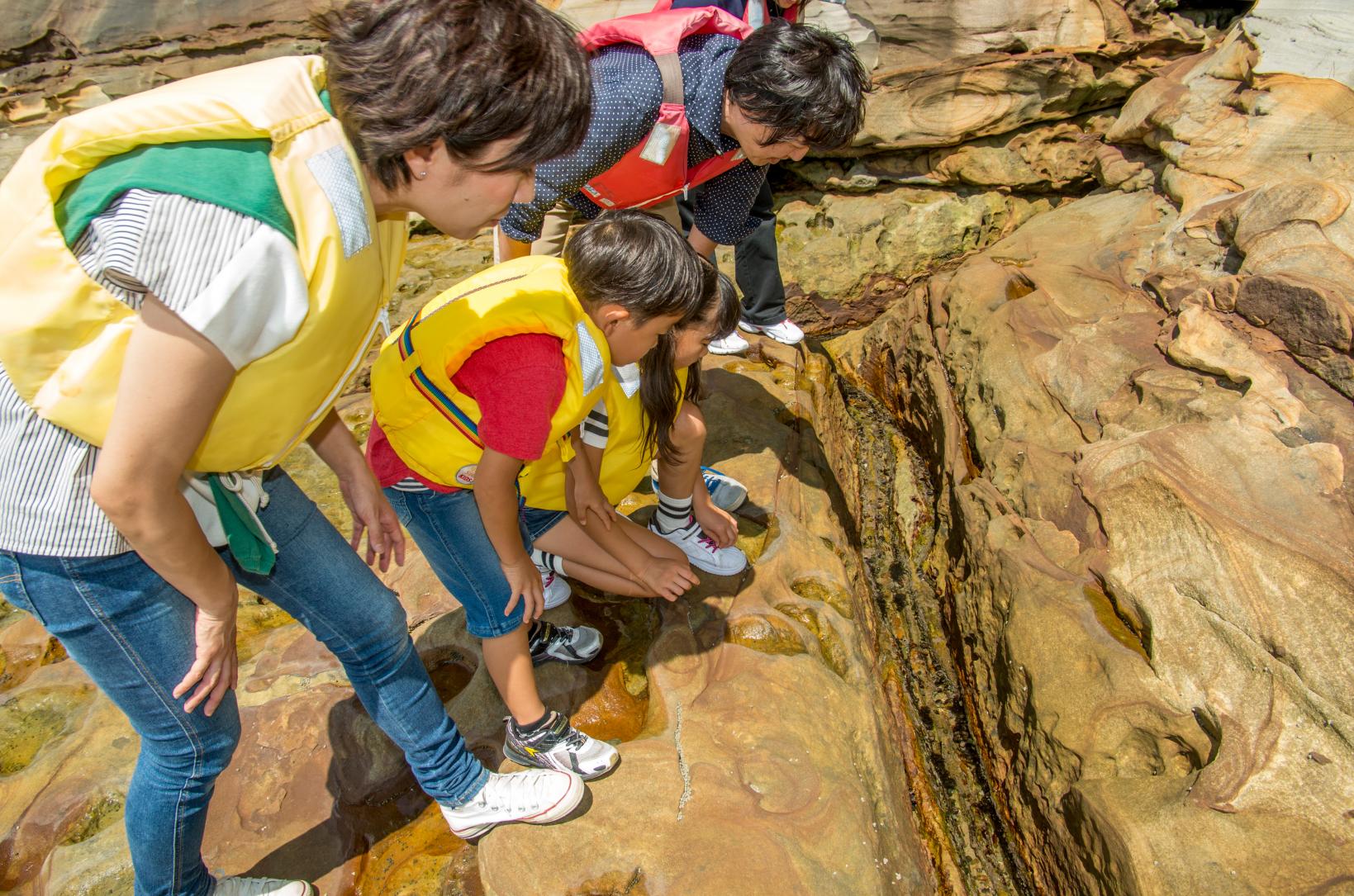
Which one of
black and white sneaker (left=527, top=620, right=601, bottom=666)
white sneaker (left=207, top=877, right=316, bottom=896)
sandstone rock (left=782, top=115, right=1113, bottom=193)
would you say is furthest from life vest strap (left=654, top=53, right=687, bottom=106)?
sandstone rock (left=782, top=115, right=1113, bottom=193)

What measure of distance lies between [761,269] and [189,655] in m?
2.57

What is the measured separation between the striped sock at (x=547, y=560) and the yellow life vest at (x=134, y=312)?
3.85 feet

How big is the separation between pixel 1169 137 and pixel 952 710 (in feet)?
9.30

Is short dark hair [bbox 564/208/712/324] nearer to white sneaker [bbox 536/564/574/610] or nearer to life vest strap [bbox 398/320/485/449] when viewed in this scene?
life vest strap [bbox 398/320/485/449]

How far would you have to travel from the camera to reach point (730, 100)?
214 cm

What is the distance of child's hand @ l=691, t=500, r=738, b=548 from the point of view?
236 centimetres

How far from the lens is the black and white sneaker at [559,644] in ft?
6.98

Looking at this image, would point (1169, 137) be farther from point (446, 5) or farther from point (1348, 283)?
point (446, 5)

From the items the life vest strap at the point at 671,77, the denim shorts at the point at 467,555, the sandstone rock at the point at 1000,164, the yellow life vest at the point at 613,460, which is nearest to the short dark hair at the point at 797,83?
the life vest strap at the point at 671,77

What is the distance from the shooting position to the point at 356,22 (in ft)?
3.16

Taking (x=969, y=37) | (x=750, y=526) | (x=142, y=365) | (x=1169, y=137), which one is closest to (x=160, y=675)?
(x=142, y=365)

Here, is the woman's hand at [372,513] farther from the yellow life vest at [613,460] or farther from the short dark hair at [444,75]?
the short dark hair at [444,75]

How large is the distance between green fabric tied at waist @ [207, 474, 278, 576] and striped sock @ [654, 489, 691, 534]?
1.18 metres

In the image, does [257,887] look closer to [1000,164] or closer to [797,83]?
[797,83]
